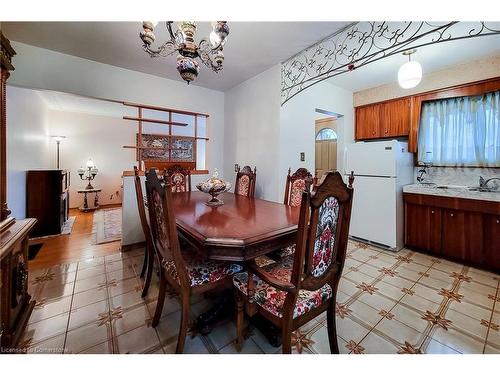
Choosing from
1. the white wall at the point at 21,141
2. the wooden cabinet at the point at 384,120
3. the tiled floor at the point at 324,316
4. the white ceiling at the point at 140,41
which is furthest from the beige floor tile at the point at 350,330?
the white wall at the point at 21,141

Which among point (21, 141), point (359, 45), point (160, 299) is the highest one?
point (359, 45)

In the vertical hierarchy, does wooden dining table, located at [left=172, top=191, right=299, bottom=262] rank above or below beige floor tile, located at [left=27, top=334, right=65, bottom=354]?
above

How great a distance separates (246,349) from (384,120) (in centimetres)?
362

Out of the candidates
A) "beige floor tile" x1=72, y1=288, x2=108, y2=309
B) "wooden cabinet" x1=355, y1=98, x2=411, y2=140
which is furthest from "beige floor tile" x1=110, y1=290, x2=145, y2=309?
"wooden cabinet" x1=355, y1=98, x2=411, y2=140

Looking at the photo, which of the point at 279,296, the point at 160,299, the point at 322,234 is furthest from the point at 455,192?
the point at 160,299

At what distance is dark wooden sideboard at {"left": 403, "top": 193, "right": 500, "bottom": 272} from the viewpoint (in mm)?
2348

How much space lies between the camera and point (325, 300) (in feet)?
3.99

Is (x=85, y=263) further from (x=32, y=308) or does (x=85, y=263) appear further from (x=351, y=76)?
(x=351, y=76)

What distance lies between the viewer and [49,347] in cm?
134

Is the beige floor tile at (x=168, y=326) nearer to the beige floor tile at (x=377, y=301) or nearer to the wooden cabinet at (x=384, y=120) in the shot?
the beige floor tile at (x=377, y=301)

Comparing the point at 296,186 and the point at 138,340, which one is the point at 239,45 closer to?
the point at 296,186

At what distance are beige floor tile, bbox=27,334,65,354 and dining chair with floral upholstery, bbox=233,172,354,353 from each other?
111cm

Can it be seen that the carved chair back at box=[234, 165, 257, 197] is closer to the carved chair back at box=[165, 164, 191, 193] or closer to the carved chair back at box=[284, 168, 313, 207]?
the carved chair back at box=[284, 168, 313, 207]
